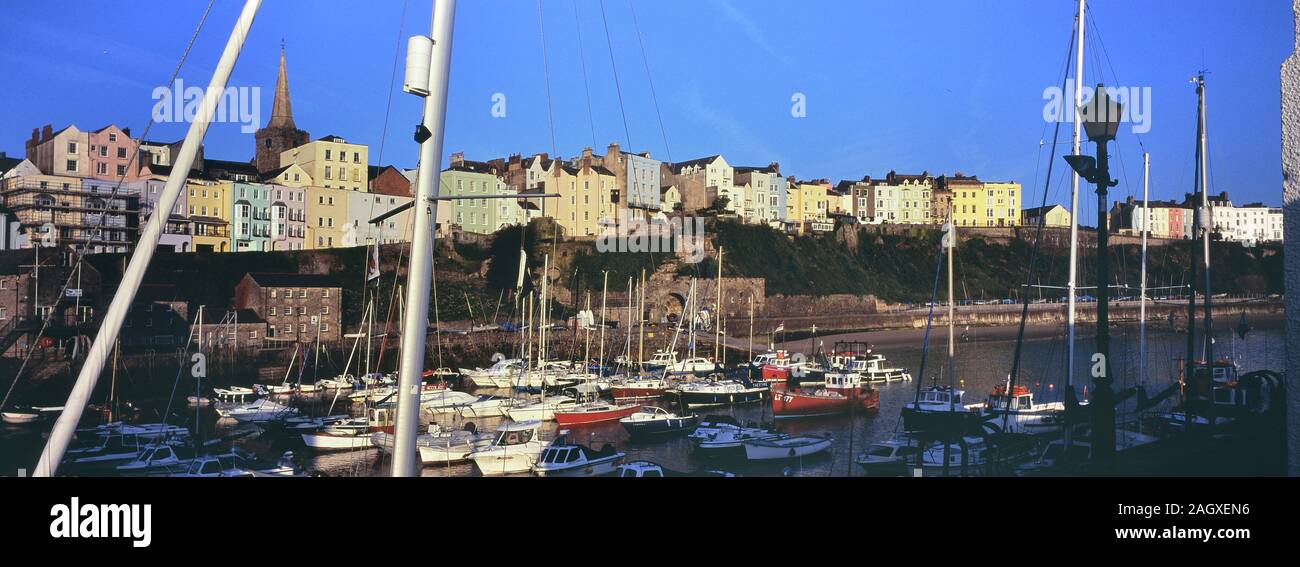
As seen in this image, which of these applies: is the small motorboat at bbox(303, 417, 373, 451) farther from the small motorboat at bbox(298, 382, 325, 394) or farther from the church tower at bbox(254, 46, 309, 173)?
the church tower at bbox(254, 46, 309, 173)

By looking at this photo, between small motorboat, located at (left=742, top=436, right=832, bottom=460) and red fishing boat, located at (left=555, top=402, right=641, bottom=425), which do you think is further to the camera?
red fishing boat, located at (left=555, top=402, right=641, bottom=425)

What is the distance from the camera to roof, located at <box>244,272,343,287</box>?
17.9 metres

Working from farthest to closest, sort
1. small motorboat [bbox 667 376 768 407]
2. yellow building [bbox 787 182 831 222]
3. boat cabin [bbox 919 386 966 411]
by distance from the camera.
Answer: yellow building [bbox 787 182 831 222]
small motorboat [bbox 667 376 768 407]
boat cabin [bbox 919 386 966 411]

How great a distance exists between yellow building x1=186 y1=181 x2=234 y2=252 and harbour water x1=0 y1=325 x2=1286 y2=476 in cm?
448

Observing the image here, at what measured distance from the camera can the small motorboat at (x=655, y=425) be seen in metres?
12.1

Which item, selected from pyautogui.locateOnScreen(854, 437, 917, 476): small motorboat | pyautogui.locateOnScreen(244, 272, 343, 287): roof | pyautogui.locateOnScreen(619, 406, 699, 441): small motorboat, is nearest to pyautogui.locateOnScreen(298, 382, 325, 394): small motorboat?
pyautogui.locateOnScreen(244, 272, 343, 287): roof

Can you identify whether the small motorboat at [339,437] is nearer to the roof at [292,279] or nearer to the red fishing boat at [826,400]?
the red fishing boat at [826,400]

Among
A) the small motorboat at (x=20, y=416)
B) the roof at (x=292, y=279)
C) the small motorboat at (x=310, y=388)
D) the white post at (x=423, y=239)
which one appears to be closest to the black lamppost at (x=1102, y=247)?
the white post at (x=423, y=239)

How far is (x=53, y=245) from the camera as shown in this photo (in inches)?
484

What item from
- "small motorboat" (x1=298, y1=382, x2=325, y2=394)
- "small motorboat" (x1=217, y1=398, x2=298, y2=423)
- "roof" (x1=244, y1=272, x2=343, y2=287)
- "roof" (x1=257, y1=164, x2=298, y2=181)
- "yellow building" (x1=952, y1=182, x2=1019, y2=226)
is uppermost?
"yellow building" (x1=952, y1=182, x2=1019, y2=226)

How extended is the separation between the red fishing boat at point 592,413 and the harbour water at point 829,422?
6.5 inches

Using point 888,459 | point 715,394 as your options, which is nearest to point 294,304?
point 715,394
